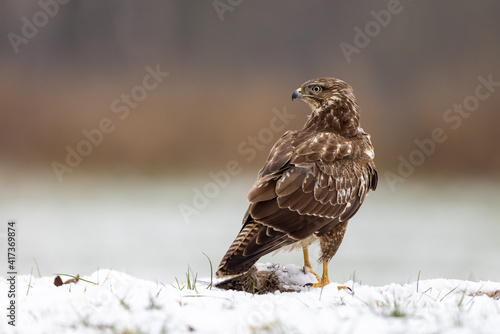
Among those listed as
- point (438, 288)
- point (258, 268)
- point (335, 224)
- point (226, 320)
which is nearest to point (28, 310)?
point (226, 320)

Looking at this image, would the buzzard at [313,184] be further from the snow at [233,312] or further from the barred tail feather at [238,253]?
the snow at [233,312]

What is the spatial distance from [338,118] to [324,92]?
39 cm

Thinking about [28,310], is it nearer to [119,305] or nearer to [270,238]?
[119,305]

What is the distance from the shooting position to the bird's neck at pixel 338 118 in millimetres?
6805

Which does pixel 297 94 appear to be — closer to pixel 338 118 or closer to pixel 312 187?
pixel 338 118

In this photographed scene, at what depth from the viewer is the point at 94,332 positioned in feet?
12.6

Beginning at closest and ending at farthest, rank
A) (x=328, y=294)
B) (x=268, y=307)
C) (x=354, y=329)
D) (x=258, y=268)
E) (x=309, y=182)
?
(x=354, y=329)
(x=268, y=307)
(x=328, y=294)
(x=309, y=182)
(x=258, y=268)

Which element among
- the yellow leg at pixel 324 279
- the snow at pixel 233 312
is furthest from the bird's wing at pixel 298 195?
the snow at pixel 233 312

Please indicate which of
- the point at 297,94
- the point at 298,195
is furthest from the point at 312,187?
the point at 297,94

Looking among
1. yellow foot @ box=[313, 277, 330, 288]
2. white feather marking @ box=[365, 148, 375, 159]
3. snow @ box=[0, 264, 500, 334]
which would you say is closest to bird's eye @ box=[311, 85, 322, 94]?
white feather marking @ box=[365, 148, 375, 159]

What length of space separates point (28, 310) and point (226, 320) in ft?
5.42

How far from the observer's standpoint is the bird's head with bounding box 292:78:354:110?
6.86 meters

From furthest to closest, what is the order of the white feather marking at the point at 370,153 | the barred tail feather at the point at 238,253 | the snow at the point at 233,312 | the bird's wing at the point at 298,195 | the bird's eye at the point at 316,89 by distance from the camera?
the bird's eye at the point at 316,89
the white feather marking at the point at 370,153
the bird's wing at the point at 298,195
the barred tail feather at the point at 238,253
the snow at the point at 233,312

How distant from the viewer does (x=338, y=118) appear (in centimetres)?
681
